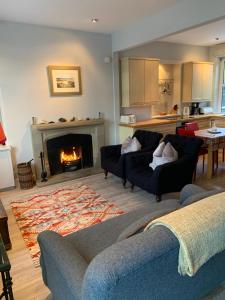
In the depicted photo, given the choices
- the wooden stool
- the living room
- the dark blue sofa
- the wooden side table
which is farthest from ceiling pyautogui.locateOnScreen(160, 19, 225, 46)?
the wooden side table

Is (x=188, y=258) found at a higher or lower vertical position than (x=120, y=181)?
higher

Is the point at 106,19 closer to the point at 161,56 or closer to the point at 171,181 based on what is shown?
the point at 161,56

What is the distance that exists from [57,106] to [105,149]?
1255 millimetres

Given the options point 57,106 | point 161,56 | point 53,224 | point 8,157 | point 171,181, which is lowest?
point 53,224

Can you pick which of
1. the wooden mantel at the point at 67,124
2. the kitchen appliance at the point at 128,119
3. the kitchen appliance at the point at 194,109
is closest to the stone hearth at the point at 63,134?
the wooden mantel at the point at 67,124

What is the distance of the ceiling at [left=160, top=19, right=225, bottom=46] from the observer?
4.42 m

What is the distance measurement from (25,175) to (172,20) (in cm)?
337

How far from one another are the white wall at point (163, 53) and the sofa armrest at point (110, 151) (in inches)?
52.3

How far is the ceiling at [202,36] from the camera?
14.5 feet

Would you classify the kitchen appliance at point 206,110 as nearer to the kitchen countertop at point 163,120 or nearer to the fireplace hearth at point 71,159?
the kitchen countertop at point 163,120

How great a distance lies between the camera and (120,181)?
413cm

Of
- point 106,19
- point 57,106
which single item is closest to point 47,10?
point 106,19

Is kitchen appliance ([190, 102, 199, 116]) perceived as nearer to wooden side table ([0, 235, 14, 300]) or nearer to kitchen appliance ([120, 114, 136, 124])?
kitchen appliance ([120, 114, 136, 124])

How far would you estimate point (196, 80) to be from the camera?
6.07 m
